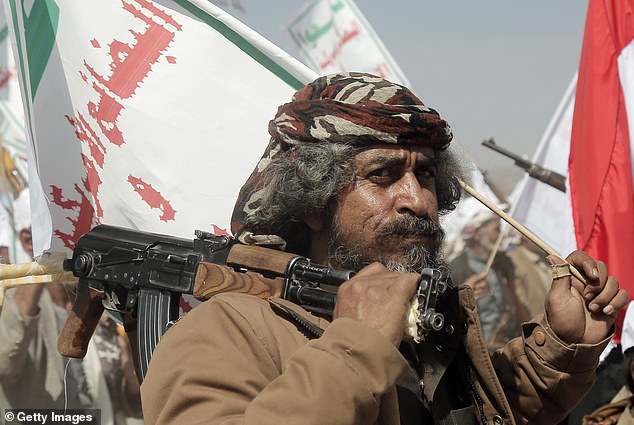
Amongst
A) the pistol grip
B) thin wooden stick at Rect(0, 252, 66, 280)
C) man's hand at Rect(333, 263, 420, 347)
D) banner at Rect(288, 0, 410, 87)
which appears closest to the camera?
man's hand at Rect(333, 263, 420, 347)

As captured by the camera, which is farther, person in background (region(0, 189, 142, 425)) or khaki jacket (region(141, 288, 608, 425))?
person in background (region(0, 189, 142, 425))

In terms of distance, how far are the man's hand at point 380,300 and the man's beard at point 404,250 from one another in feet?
1.69

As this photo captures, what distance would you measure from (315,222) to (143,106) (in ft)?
3.65

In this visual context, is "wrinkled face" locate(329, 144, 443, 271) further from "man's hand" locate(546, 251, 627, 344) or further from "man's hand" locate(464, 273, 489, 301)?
"man's hand" locate(464, 273, 489, 301)

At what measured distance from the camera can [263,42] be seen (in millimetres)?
3854

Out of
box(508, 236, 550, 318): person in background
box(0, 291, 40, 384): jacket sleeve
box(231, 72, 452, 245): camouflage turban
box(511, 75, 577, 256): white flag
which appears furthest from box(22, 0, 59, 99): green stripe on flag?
box(508, 236, 550, 318): person in background

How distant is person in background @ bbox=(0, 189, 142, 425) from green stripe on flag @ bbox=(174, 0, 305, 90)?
297 cm

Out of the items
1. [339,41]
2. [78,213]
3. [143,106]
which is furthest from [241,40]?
[339,41]

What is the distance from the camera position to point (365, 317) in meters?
2.22

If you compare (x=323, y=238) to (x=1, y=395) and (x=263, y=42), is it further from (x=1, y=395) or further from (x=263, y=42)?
(x=1, y=395)

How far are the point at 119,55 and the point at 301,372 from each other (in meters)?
2.09

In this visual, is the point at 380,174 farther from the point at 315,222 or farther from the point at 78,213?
the point at 78,213

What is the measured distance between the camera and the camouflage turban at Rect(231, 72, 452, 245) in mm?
2898

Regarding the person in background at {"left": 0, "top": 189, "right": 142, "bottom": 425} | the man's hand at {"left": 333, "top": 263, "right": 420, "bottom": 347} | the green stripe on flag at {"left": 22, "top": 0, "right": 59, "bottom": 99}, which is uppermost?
the green stripe on flag at {"left": 22, "top": 0, "right": 59, "bottom": 99}
